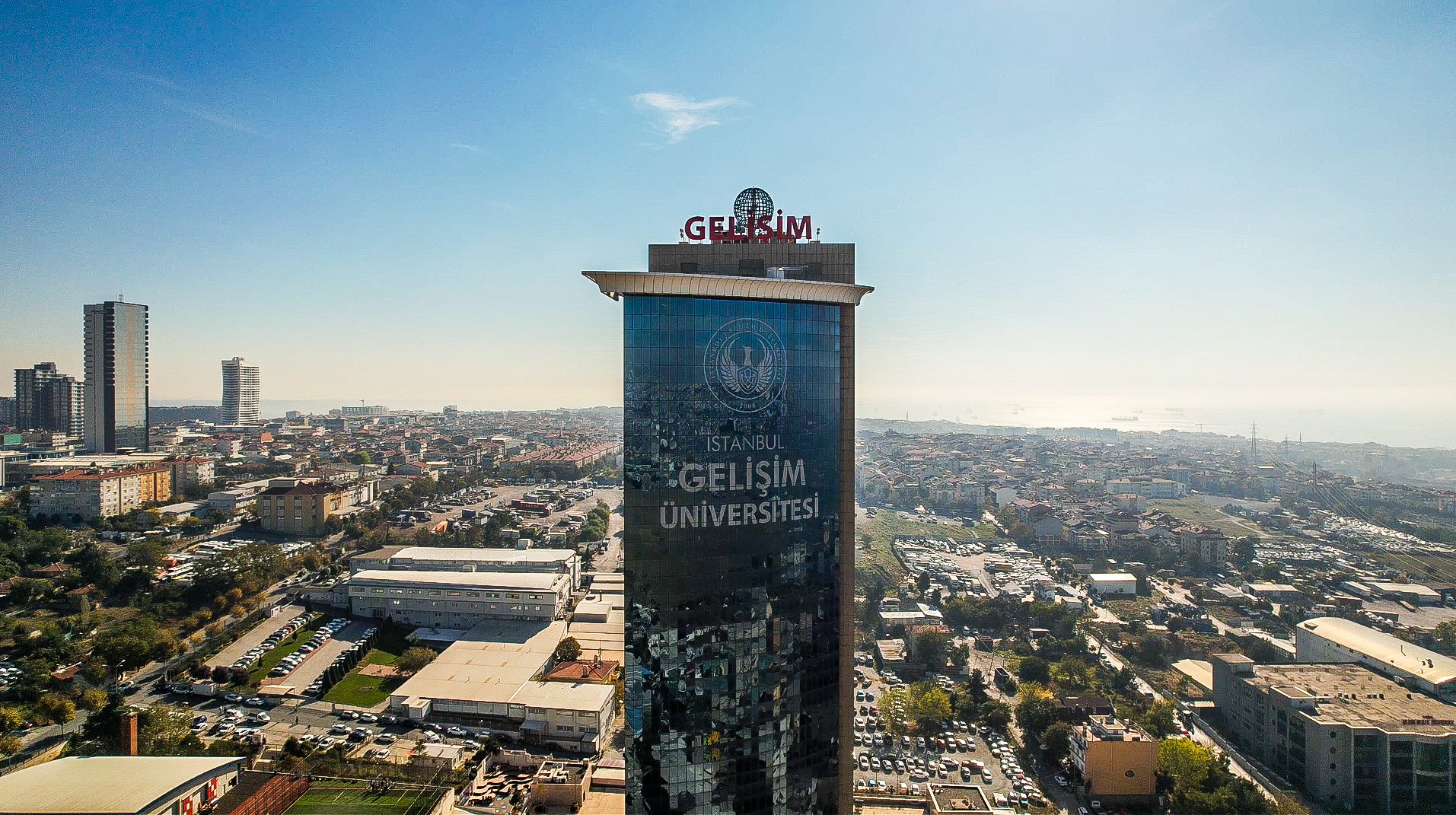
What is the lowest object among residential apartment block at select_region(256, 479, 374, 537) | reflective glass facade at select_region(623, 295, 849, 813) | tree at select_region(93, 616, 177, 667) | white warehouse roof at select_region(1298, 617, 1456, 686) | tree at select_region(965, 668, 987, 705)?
tree at select_region(965, 668, 987, 705)

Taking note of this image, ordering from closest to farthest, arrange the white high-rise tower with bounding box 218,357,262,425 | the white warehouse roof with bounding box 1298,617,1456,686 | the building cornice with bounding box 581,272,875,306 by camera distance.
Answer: the building cornice with bounding box 581,272,875,306 → the white warehouse roof with bounding box 1298,617,1456,686 → the white high-rise tower with bounding box 218,357,262,425

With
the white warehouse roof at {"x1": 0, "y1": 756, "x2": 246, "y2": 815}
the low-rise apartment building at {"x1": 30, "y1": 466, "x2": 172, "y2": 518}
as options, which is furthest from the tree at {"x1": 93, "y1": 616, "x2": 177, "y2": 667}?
the low-rise apartment building at {"x1": 30, "y1": 466, "x2": 172, "y2": 518}

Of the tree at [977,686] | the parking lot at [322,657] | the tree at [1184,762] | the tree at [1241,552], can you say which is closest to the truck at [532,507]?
the parking lot at [322,657]

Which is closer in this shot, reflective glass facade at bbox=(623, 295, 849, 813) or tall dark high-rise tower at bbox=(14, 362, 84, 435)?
reflective glass facade at bbox=(623, 295, 849, 813)

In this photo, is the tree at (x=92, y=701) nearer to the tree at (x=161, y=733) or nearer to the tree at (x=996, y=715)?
the tree at (x=161, y=733)

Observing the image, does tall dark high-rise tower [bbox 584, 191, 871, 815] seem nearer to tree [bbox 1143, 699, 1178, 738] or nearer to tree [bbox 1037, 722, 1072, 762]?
tree [bbox 1037, 722, 1072, 762]

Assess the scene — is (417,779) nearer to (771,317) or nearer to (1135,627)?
(771,317)

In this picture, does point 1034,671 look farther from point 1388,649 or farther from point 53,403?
point 53,403
